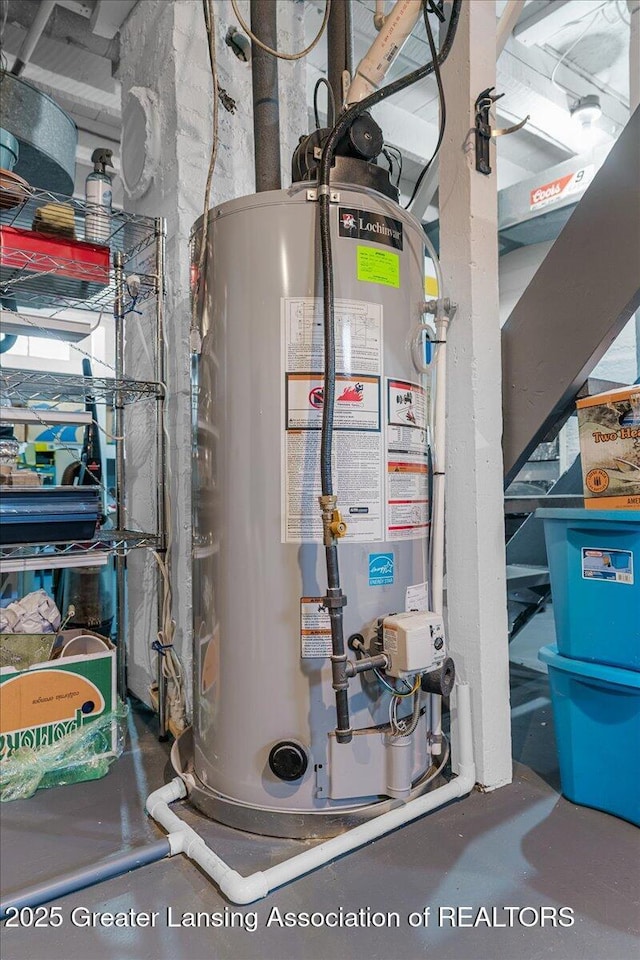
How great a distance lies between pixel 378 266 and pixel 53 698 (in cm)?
151

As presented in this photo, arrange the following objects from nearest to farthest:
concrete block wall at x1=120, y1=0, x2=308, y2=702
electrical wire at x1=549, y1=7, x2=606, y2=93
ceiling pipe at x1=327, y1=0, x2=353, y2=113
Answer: ceiling pipe at x1=327, y1=0, x2=353, y2=113 < concrete block wall at x1=120, y1=0, x2=308, y2=702 < electrical wire at x1=549, y1=7, x2=606, y2=93

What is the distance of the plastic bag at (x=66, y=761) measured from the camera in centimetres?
156

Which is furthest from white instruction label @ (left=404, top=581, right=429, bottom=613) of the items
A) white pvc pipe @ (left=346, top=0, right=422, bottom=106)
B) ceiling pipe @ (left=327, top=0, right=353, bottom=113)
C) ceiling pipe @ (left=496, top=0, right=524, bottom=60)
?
ceiling pipe @ (left=496, top=0, right=524, bottom=60)

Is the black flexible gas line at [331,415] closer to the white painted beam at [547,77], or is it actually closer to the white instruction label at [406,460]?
the white instruction label at [406,460]

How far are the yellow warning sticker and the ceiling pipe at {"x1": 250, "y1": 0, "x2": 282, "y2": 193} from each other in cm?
42

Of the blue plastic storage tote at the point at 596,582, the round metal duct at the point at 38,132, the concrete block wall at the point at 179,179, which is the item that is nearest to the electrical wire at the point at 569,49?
the concrete block wall at the point at 179,179

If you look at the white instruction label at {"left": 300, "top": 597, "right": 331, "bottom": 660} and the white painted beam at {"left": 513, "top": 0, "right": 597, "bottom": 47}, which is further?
the white painted beam at {"left": 513, "top": 0, "right": 597, "bottom": 47}

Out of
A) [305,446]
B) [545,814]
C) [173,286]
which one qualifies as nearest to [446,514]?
[305,446]

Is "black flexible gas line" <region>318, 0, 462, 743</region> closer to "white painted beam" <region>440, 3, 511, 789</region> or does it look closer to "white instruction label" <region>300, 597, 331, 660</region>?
"white instruction label" <region>300, 597, 331, 660</region>

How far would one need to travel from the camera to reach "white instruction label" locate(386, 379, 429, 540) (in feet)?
4.64

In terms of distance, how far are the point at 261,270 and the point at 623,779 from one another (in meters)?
1.52

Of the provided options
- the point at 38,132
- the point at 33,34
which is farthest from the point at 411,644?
the point at 33,34

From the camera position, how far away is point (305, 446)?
1.34m

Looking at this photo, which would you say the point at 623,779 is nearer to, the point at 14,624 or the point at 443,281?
the point at 443,281
